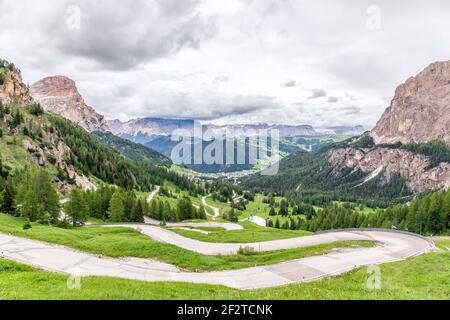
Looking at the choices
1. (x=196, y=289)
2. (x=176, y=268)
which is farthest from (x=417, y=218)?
(x=196, y=289)

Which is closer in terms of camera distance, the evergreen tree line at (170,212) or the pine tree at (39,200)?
the pine tree at (39,200)

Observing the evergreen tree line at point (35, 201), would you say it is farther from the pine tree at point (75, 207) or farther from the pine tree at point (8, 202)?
the pine tree at point (75, 207)

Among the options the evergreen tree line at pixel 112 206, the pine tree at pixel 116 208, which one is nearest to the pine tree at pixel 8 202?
the evergreen tree line at pixel 112 206

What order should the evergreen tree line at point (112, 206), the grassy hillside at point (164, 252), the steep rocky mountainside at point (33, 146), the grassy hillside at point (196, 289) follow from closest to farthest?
the grassy hillside at point (196, 289) → the grassy hillside at point (164, 252) → the evergreen tree line at point (112, 206) → the steep rocky mountainside at point (33, 146)

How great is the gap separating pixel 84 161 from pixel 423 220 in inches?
6373

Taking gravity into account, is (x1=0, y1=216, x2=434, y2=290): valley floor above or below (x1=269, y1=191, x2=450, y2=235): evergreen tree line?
above

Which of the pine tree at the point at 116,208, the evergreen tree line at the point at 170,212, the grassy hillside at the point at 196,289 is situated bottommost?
the evergreen tree line at the point at 170,212

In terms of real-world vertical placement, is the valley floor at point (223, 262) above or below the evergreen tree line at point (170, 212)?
above

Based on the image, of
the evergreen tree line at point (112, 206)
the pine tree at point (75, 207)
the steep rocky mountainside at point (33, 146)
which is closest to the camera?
the pine tree at point (75, 207)

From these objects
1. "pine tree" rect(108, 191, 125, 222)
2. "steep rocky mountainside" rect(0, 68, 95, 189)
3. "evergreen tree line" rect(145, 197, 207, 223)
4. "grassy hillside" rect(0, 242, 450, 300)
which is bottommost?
"evergreen tree line" rect(145, 197, 207, 223)

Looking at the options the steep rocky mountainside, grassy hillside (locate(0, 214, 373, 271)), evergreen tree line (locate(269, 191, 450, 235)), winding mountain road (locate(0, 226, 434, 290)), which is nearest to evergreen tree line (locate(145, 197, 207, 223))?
the steep rocky mountainside

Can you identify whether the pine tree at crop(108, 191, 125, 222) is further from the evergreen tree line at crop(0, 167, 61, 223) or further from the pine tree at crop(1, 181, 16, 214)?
the pine tree at crop(1, 181, 16, 214)

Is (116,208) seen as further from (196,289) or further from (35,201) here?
(196,289)

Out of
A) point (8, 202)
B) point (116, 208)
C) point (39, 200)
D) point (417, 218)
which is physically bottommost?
point (417, 218)
